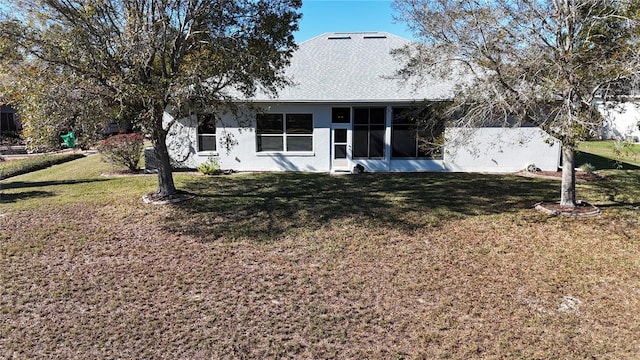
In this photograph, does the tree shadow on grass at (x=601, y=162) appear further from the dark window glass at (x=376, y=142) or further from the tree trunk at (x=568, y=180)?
the dark window glass at (x=376, y=142)

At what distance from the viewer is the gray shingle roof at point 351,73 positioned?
15.1 metres

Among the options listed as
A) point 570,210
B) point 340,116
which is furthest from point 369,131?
point 570,210

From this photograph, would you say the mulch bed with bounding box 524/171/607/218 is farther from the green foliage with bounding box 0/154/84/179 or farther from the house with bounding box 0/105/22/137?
the house with bounding box 0/105/22/137

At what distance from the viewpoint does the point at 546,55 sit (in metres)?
8.13

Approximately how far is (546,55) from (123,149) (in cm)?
1415

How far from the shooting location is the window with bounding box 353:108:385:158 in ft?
51.3

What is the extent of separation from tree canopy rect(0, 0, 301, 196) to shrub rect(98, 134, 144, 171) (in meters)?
6.17

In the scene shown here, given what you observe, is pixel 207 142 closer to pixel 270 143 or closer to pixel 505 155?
pixel 270 143

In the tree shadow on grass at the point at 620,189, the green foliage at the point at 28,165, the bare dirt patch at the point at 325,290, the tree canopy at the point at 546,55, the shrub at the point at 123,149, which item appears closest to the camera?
the bare dirt patch at the point at 325,290

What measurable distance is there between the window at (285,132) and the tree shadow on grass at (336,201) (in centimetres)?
169

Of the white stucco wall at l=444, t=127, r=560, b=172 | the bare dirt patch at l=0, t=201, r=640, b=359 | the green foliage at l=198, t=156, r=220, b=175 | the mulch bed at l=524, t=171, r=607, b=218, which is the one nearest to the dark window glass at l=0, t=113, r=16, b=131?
the green foliage at l=198, t=156, r=220, b=175

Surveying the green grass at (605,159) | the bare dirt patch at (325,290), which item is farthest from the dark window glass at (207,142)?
the green grass at (605,159)

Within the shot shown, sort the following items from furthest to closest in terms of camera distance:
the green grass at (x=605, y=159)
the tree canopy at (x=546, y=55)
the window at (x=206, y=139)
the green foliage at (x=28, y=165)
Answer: the green foliage at (x=28, y=165) < the green grass at (x=605, y=159) < the window at (x=206, y=139) < the tree canopy at (x=546, y=55)

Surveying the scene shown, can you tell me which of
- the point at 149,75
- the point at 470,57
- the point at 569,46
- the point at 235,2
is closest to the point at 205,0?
the point at 235,2
